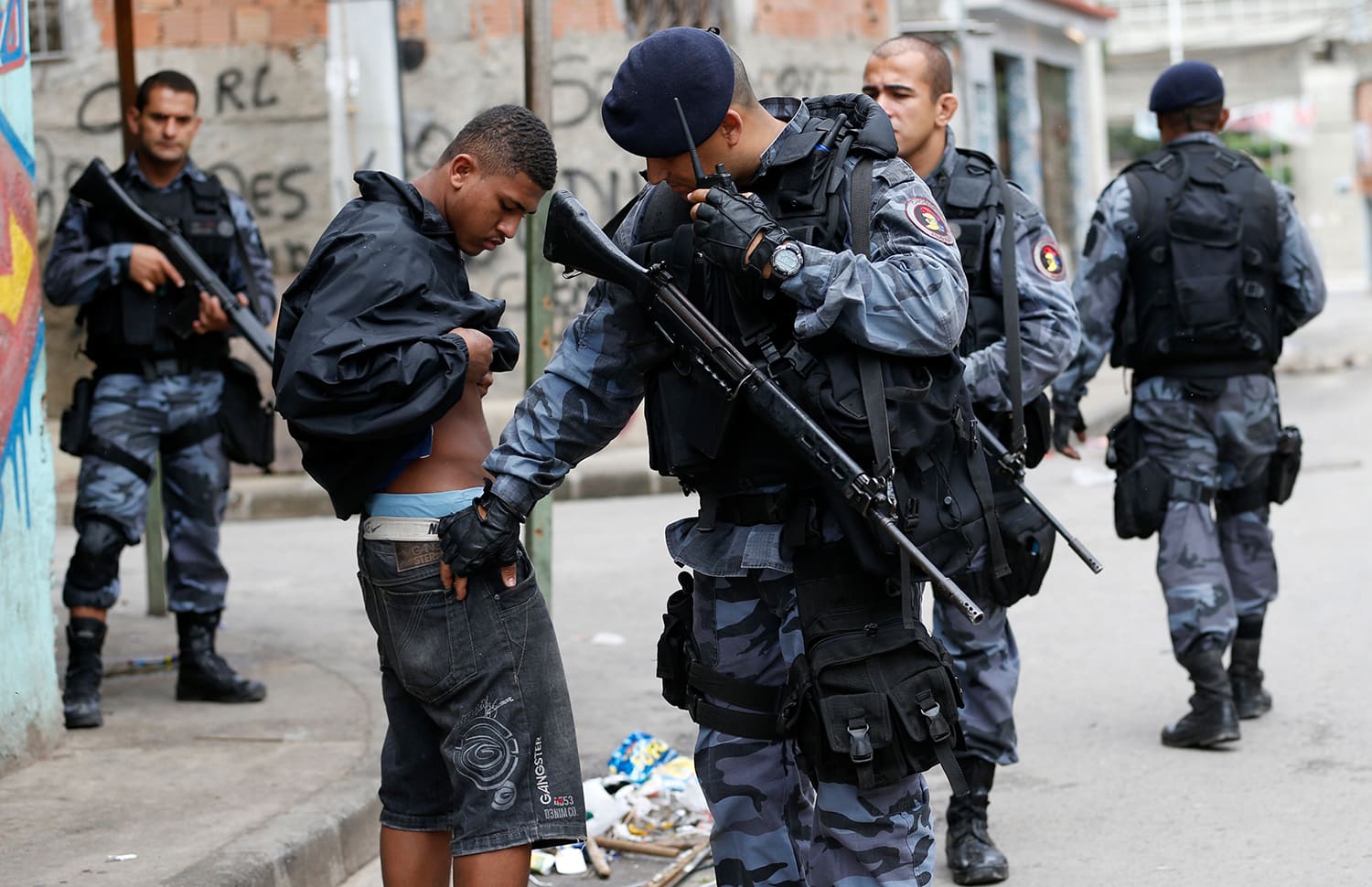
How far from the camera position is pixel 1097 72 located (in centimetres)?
2589

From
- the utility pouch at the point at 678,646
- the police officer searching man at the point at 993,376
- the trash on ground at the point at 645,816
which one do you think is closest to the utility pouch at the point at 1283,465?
the police officer searching man at the point at 993,376

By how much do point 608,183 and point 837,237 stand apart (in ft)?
29.7

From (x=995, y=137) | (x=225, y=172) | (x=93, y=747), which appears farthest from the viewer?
(x=995, y=137)

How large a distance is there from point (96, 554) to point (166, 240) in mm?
1015

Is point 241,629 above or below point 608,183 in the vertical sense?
below

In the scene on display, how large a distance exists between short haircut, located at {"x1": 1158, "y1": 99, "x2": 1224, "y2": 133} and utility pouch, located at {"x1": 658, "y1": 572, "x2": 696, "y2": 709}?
9.30 feet

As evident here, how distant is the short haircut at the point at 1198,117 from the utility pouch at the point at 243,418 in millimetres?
3067

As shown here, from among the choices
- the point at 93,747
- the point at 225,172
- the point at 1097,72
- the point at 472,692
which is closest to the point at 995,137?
the point at 1097,72

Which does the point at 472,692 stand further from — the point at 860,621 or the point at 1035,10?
the point at 1035,10

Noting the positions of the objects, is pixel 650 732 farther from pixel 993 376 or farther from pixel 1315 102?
pixel 1315 102

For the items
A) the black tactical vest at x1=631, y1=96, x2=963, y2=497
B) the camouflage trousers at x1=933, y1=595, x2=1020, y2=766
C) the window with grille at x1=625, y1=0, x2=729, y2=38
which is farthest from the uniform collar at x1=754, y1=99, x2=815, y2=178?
the window with grille at x1=625, y1=0, x2=729, y2=38

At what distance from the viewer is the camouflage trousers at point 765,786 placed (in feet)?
10.00

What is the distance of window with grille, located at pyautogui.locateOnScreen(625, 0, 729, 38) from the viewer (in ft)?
39.6

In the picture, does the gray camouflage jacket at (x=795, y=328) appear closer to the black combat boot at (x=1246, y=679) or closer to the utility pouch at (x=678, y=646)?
the utility pouch at (x=678, y=646)
